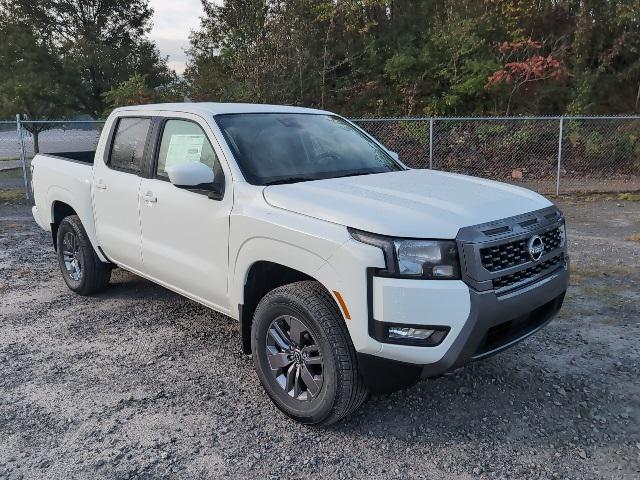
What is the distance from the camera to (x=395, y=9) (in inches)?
641

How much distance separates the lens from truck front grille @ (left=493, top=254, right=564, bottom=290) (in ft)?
9.91

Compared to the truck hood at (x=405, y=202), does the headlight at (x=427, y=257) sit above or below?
below

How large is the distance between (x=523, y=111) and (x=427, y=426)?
1356 cm

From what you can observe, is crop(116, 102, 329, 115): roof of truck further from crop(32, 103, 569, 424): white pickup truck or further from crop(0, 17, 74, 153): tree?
crop(0, 17, 74, 153): tree

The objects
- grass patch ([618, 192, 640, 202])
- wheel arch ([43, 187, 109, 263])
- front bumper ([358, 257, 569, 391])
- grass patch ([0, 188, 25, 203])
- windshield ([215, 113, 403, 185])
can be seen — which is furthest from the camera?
grass patch ([0, 188, 25, 203])

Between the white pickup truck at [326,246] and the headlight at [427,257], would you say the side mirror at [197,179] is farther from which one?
the headlight at [427,257]

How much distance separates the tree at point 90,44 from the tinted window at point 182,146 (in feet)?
56.3

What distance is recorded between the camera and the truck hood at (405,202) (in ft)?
9.55

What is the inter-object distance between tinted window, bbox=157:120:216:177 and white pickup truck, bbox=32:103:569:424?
1 centimetres

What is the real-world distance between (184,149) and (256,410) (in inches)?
76.0

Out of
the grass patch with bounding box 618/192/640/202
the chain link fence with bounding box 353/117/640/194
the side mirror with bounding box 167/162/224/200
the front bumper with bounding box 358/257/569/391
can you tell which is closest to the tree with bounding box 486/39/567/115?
the chain link fence with bounding box 353/117/640/194

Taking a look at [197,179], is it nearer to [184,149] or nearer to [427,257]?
[184,149]

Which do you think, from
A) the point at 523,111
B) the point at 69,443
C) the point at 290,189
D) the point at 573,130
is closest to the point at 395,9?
the point at 523,111

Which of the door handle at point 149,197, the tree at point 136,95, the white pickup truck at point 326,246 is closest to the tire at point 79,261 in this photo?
the white pickup truck at point 326,246
